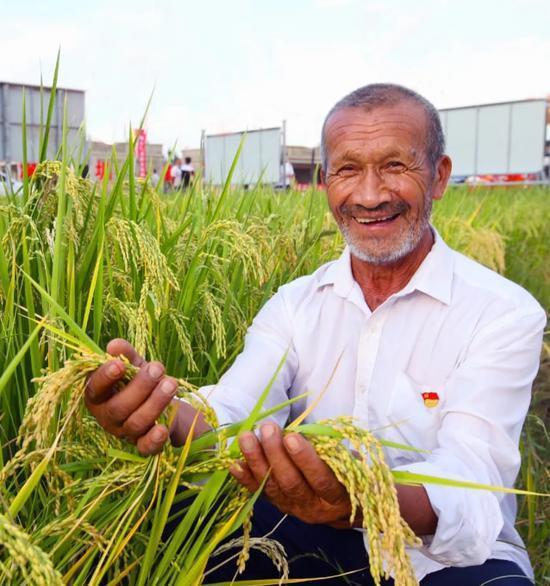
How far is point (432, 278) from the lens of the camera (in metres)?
2.05

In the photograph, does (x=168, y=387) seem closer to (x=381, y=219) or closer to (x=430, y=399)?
(x=430, y=399)

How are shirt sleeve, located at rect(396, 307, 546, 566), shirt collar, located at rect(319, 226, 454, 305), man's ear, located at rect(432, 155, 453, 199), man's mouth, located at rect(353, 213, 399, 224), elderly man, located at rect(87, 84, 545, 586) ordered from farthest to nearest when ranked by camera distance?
man's ear, located at rect(432, 155, 453, 199) < man's mouth, located at rect(353, 213, 399, 224) < shirt collar, located at rect(319, 226, 454, 305) < elderly man, located at rect(87, 84, 545, 586) < shirt sleeve, located at rect(396, 307, 546, 566)

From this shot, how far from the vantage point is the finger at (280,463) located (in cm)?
113

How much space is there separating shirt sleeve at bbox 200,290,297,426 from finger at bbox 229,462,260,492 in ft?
1.80

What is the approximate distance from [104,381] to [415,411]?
1.00m

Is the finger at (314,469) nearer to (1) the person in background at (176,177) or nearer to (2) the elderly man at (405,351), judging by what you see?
(2) the elderly man at (405,351)

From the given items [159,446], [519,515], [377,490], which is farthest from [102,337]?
[519,515]

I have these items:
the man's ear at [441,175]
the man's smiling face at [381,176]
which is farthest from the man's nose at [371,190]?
the man's ear at [441,175]

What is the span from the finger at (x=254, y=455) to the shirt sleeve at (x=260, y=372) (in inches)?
24.0

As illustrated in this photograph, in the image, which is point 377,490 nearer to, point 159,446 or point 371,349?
point 159,446

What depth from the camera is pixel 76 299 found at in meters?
1.70

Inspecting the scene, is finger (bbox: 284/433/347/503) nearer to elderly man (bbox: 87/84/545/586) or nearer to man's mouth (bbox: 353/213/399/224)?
elderly man (bbox: 87/84/545/586)

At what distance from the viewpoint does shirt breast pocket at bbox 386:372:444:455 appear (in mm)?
1944

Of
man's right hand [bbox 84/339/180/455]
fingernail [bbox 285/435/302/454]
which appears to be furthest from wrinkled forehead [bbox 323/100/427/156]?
fingernail [bbox 285/435/302/454]
